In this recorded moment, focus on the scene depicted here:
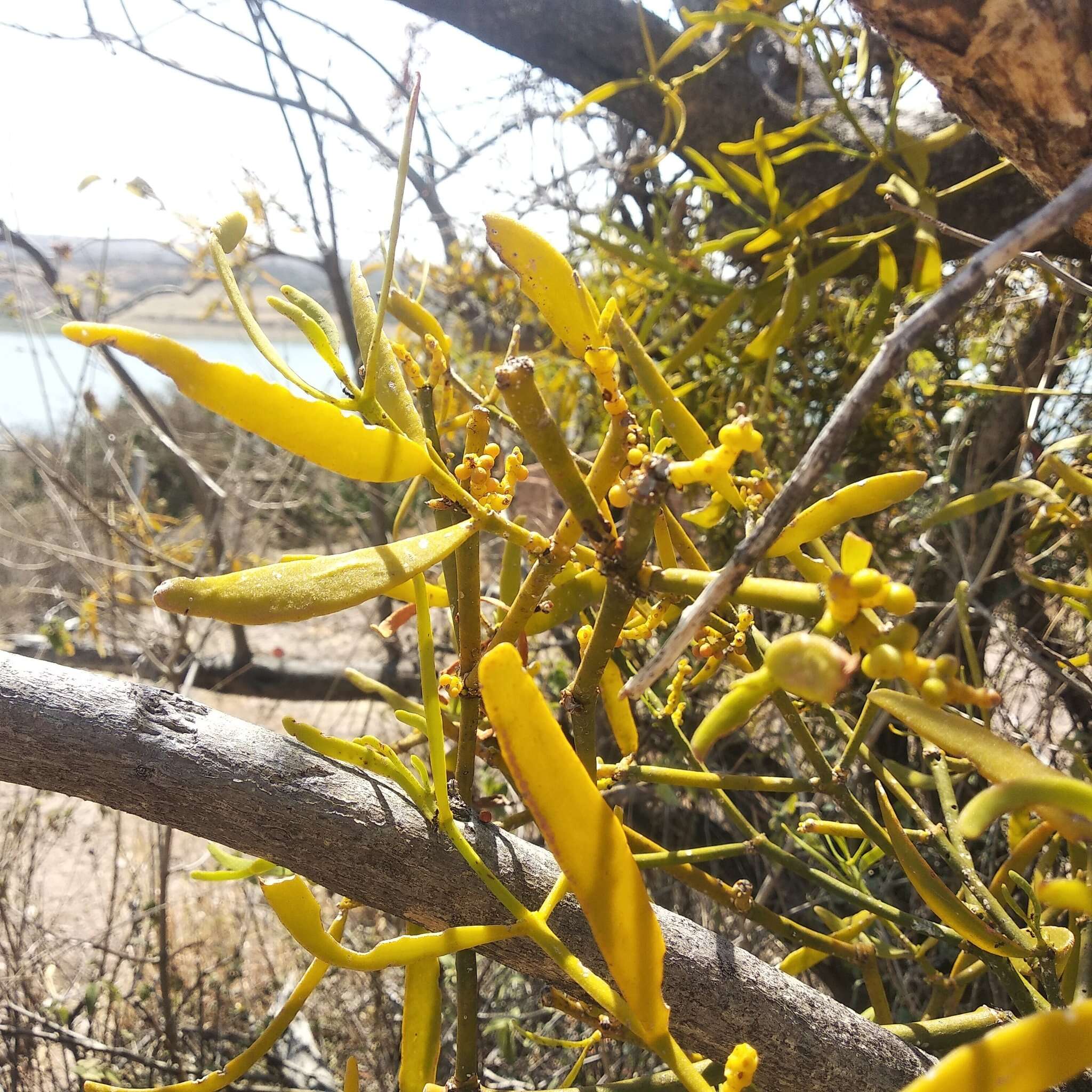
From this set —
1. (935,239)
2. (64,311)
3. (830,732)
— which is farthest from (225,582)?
(64,311)

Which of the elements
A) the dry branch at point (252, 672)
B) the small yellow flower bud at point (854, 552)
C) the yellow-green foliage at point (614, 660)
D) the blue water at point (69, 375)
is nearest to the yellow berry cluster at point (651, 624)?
the yellow-green foliage at point (614, 660)

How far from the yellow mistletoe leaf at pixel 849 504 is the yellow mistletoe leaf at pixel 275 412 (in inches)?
4.0

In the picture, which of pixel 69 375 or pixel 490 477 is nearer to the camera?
pixel 490 477

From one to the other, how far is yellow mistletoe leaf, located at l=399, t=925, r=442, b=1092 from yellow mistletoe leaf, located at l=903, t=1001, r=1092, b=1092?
0.59 feet

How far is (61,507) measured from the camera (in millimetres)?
1281

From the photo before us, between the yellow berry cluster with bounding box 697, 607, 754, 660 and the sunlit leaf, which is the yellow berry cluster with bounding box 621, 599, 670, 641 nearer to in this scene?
the yellow berry cluster with bounding box 697, 607, 754, 660

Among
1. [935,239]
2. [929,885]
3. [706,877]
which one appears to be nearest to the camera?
[929,885]

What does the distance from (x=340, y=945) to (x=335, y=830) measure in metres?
0.06

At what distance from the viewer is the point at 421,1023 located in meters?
0.27

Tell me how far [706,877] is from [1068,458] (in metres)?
0.66

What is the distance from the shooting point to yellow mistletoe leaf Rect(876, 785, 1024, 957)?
262 mm

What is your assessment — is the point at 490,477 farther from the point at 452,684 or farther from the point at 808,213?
the point at 808,213

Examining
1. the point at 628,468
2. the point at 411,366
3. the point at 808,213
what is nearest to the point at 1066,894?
the point at 628,468

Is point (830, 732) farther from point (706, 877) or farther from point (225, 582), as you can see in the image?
point (225, 582)
